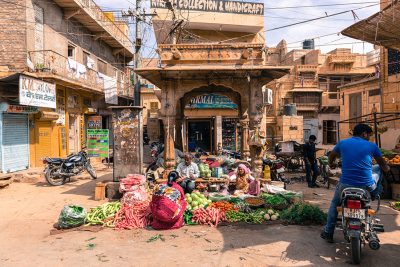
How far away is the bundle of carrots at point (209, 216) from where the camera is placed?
6094mm

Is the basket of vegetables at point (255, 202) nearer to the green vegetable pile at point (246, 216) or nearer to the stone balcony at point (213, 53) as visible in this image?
the green vegetable pile at point (246, 216)

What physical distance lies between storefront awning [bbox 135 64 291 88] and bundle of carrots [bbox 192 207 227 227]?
4.36 m

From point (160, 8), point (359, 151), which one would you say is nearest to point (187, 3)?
point (160, 8)

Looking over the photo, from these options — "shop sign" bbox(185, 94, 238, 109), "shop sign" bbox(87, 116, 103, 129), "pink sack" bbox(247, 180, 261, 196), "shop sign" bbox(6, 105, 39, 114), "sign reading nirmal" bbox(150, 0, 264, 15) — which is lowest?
"pink sack" bbox(247, 180, 261, 196)

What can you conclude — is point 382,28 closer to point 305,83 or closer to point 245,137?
point 245,137

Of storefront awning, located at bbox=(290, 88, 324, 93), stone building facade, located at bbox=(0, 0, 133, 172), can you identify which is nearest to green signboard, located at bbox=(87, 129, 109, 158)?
stone building facade, located at bbox=(0, 0, 133, 172)

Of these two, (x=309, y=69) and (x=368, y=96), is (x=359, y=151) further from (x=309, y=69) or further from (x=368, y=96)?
(x=309, y=69)

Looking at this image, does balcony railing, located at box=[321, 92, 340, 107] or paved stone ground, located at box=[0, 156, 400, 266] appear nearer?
paved stone ground, located at box=[0, 156, 400, 266]

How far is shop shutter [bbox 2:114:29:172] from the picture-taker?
1283 centimetres

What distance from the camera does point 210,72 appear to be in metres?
9.38

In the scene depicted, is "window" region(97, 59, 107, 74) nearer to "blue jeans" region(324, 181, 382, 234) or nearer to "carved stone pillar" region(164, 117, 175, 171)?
"carved stone pillar" region(164, 117, 175, 171)

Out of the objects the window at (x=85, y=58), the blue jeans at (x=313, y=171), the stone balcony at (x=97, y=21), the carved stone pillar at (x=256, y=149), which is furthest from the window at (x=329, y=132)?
the carved stone pillar at (x=256, y=149)

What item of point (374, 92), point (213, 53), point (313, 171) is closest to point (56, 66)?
point (213, 53)

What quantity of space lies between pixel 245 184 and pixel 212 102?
646 inches
